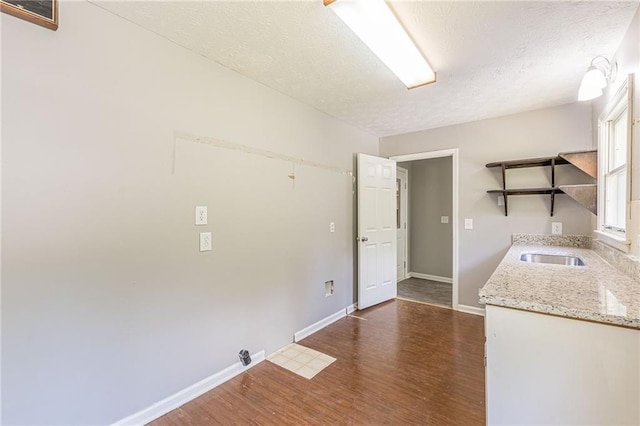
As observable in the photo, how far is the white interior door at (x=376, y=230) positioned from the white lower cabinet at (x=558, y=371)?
2.33 meters

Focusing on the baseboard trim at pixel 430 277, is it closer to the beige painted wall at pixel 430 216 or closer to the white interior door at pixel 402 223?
the beige painted wall at pixel 430 216

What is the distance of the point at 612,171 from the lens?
2088 mm

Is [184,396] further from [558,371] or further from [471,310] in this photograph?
[471,310]

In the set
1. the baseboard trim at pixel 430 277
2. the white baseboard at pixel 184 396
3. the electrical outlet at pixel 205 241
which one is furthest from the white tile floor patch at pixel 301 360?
the baseboard trim at pixel 430 277

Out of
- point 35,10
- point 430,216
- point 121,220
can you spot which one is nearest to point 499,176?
point 430,216

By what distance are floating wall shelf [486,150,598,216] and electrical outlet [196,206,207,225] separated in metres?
3.09

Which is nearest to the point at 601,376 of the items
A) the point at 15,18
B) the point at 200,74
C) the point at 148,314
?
the point at 148,314

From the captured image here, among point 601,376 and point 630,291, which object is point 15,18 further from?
point 630,291

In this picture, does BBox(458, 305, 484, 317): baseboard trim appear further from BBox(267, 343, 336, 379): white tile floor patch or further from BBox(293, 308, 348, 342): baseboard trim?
BBox(267, 343, 336, 379): white tile floor patch

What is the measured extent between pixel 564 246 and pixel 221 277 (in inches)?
132

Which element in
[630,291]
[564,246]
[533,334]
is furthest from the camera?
[564,246]

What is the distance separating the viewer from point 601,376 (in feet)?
3.22

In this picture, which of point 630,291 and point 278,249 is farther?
point 278,249

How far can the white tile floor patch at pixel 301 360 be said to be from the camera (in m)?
2.21
